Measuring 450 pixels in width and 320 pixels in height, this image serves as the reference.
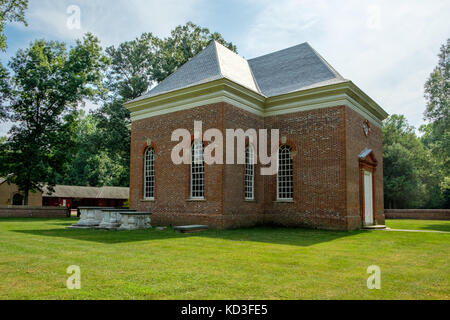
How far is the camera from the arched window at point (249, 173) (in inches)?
750

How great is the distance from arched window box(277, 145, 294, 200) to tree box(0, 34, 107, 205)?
21.9 m

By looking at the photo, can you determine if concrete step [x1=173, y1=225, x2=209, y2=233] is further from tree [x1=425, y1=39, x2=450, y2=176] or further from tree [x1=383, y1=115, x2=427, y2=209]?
tree [x1=383, y1=115, x2=427, y2=209]

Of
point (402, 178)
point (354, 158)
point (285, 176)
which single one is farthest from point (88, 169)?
point (354, 158)

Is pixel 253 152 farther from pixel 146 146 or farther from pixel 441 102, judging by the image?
pixel 441 102

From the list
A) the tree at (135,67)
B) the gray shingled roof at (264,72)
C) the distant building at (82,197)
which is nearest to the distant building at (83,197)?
the distant building at (82,197)

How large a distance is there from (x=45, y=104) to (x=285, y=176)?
25.0 m

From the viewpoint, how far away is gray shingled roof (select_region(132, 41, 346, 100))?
62.8 ft

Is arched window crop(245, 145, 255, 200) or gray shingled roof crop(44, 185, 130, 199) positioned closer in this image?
arched window crop(245, 145, 255, 200)

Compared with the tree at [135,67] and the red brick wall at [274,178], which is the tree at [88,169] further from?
the red brick wall at [274,178]

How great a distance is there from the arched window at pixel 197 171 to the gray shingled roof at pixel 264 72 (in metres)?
3.35

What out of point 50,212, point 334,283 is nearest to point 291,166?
point 334,283

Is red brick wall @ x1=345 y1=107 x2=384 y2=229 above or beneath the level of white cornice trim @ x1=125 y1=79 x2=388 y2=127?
beneath

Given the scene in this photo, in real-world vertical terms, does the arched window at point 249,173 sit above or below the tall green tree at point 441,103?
below

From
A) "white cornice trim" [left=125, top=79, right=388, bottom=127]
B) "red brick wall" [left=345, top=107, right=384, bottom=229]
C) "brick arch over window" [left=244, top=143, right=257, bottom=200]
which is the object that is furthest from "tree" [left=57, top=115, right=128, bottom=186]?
"red brick wall" [left=345, top=107, right=384, bottom=229]
